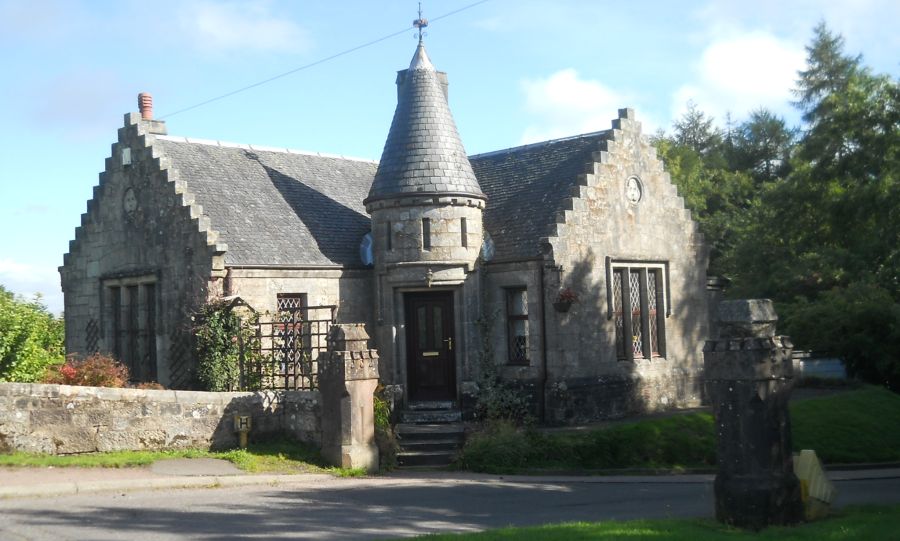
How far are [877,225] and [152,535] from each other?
61.3 feet

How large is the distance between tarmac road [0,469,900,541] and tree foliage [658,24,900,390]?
872 centimetres

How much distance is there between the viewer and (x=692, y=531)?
10859 millimetres

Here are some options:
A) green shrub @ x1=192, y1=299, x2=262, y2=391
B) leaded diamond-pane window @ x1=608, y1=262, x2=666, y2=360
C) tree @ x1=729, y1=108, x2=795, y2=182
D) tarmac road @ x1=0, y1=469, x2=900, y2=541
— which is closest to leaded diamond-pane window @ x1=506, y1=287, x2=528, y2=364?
leaded diamond-pane window @ x1=608, y1=262, x2=666, y2=360

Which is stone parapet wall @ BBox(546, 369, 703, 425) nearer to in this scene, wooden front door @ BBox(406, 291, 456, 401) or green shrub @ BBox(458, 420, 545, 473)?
wooden front door @ BBox(406, 291, 456, 401)

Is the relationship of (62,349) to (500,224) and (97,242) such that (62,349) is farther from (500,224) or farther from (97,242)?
(500,224)

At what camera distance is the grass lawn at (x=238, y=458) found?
49.8ft

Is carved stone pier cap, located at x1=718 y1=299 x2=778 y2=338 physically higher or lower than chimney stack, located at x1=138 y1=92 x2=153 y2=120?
lower

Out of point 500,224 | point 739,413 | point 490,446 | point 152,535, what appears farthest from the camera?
point 500,224

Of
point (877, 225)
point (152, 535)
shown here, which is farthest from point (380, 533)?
point (877, 225)

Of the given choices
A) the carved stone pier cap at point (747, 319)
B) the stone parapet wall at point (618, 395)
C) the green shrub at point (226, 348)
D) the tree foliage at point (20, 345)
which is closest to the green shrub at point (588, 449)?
the stone parapet wall at point (618, 395)

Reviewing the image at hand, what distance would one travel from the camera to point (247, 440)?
57.4ft

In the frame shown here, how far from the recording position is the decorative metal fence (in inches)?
765

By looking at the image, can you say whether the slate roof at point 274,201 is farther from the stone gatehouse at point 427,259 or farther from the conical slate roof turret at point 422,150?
the conical slate roof turret at point 422,150

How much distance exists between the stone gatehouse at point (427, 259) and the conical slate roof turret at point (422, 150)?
4 centimetres
